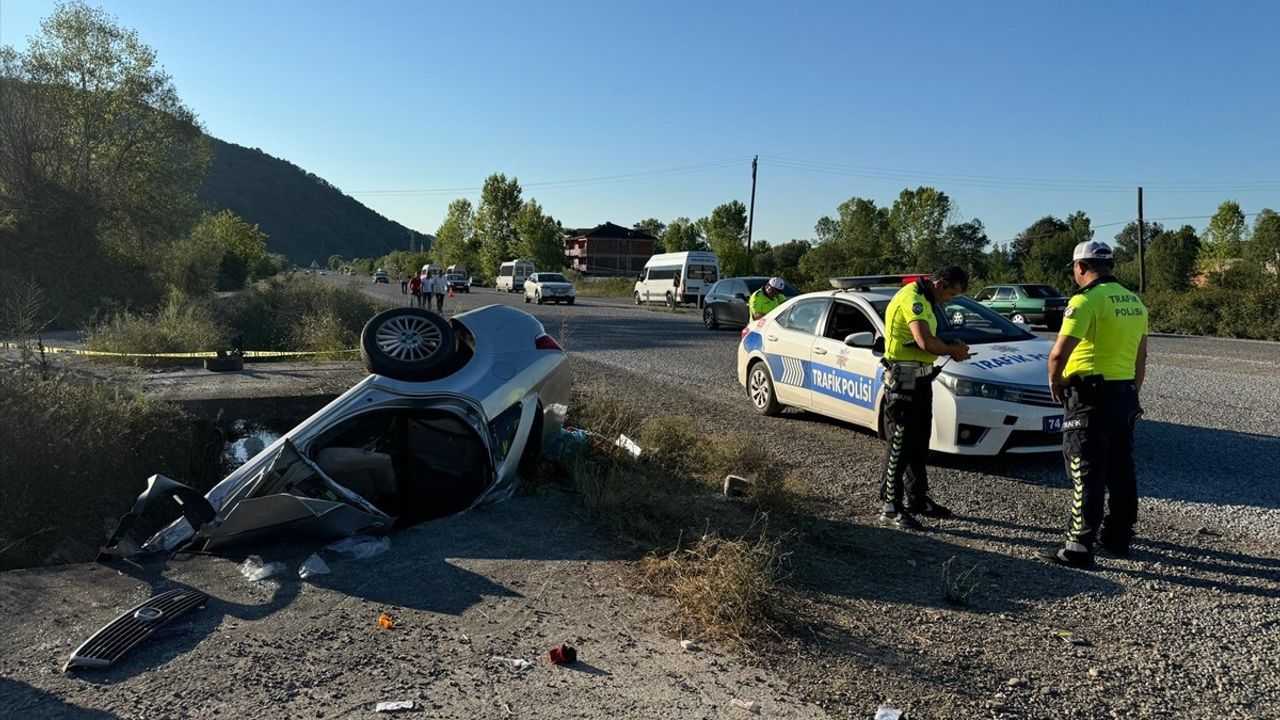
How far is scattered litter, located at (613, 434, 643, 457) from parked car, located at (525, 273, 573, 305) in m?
35.0

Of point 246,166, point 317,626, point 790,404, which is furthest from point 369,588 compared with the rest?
point 246,166

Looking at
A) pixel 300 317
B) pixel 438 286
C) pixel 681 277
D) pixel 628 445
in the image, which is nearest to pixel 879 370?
pixel 628 445

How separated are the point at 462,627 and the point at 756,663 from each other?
4.36ft

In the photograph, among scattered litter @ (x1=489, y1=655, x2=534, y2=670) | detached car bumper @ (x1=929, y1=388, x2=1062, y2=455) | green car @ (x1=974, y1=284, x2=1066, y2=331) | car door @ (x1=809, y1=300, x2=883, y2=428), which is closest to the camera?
scattered litter @ (x1=489, y1=655, x2=534, y2=670)

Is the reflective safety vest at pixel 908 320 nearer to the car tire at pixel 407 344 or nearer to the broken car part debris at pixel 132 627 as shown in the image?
the car tire at pixel 407 344

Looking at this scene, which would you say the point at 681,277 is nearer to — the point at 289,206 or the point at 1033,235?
the point at 1033,235

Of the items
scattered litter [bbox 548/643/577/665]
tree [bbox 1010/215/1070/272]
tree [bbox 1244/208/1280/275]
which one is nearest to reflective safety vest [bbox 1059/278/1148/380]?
scattered litter [bbox 548/643/577/665]

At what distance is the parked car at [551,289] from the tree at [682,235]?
57.1 metres

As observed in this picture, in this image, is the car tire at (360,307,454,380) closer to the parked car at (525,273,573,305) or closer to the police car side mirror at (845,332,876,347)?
the police car side mirror at (845,332,876,347)

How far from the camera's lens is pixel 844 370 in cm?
822

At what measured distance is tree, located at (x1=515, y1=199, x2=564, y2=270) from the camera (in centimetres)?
8819

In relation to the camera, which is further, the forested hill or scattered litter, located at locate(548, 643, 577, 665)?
the forested hill

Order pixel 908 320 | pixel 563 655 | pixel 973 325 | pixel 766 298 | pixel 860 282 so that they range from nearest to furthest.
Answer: pixel 563 655, pixel 908 320, pixel 973 325, pixel 860 282, pixel 766 298

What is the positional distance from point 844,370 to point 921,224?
70228 mm
